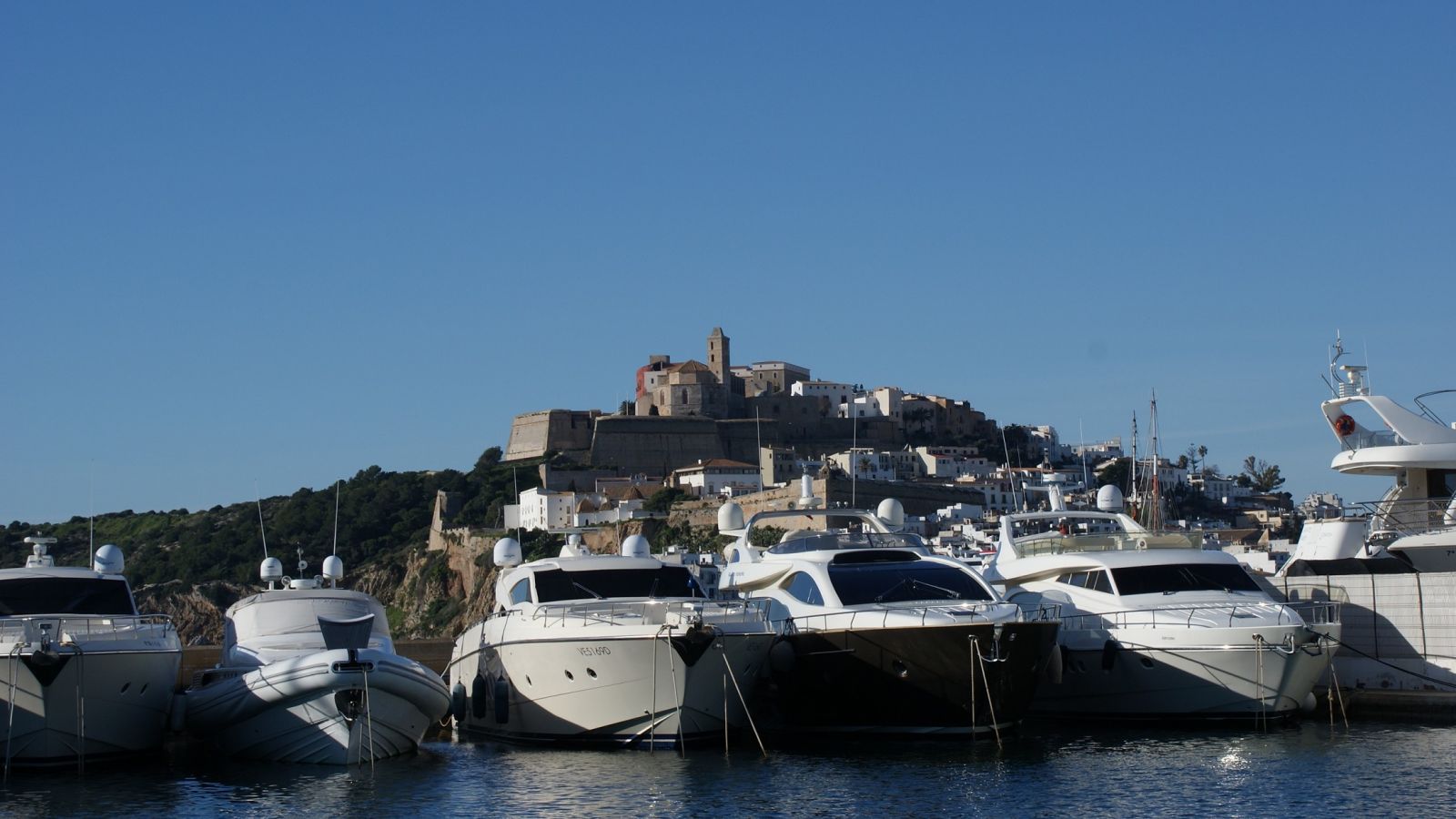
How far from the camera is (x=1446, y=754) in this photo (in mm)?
18422

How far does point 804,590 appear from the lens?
21.8m

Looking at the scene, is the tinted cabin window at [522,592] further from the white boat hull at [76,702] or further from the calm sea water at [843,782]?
the white boat hull at [76,702]

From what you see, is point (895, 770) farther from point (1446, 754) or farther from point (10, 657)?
point (10, 657)

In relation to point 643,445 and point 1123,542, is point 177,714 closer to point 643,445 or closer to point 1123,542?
point 1123,542

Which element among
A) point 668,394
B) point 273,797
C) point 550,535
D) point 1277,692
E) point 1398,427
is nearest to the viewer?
point 273,797

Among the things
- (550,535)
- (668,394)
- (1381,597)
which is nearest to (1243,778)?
(1381,597)

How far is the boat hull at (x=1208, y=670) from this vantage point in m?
20.6

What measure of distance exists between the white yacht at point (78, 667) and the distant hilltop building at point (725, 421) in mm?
94137

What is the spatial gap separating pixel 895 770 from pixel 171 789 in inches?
307

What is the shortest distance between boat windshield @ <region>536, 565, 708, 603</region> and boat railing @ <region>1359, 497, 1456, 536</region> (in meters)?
11.0

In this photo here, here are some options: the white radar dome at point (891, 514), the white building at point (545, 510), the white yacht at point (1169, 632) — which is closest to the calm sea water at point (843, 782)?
the white yacht at point (1169, 632)

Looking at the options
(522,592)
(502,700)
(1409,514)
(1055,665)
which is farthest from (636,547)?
(1409,514)

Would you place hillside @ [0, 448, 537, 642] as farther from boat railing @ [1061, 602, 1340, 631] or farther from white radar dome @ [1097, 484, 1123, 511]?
boat railing @ [1061, 602, 1340, 631]

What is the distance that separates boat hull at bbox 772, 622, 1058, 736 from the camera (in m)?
19.3
